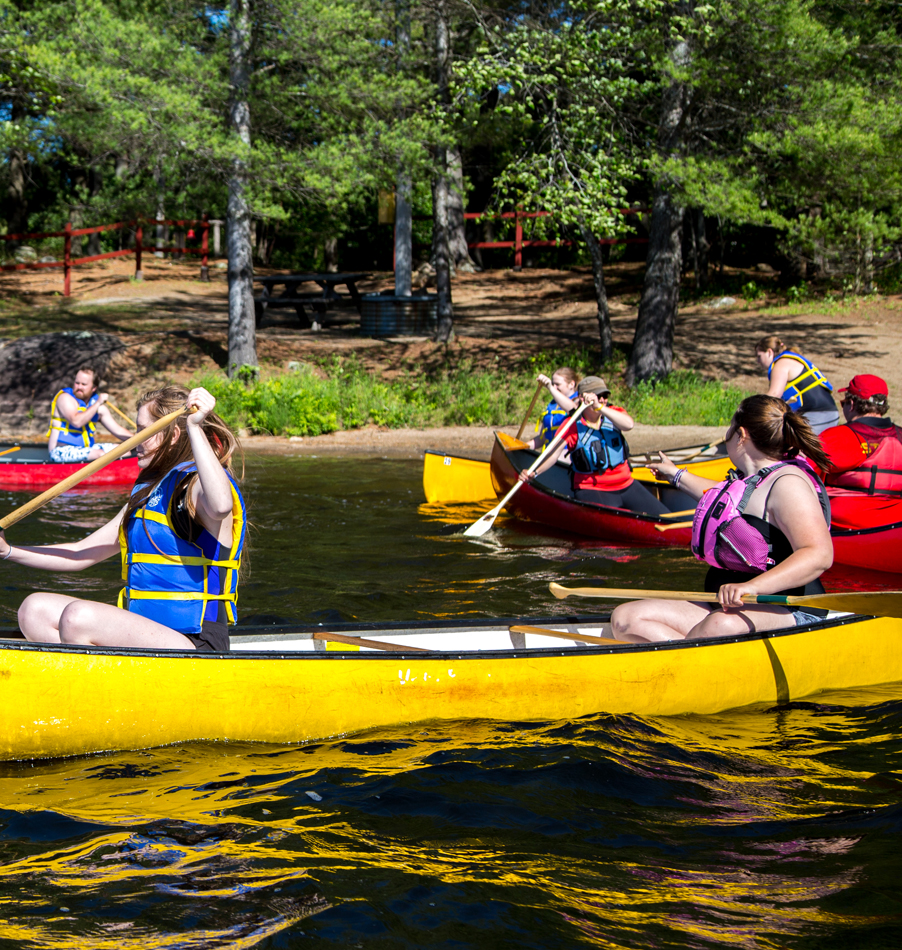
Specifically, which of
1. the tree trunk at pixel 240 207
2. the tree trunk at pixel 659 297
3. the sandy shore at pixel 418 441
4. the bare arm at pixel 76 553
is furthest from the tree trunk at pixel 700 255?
the bare arm at pixel 76 553

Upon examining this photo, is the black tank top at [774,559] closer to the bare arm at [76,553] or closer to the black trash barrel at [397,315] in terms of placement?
the bare arm at [76,553]

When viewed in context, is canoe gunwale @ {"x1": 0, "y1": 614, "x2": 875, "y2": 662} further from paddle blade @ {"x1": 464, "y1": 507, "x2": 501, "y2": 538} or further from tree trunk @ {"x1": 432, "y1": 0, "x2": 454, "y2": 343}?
tree trunk @ {"x1": 432, "y1": 0, "x2": 454, "y2": 343}

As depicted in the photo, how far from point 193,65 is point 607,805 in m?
12.5

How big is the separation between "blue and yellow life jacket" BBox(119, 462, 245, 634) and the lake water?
0.45 meters

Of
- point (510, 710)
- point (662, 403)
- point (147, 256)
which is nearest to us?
point (510, 710)

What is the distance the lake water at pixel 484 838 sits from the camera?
10.2 feet

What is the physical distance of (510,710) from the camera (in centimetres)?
460

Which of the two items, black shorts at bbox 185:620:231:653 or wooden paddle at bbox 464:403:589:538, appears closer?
black shorts at bbox 185:620:231:653

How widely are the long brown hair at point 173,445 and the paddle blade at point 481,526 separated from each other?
16.7 feet

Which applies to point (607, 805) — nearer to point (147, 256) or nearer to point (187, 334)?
point (187, 334)

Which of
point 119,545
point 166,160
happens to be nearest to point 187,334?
point 166,160

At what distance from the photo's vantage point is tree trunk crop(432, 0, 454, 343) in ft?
52.4

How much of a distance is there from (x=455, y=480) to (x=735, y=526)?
6.17 metres

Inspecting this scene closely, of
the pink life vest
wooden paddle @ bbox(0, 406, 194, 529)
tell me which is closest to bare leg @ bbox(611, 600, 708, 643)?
the pink life vest
